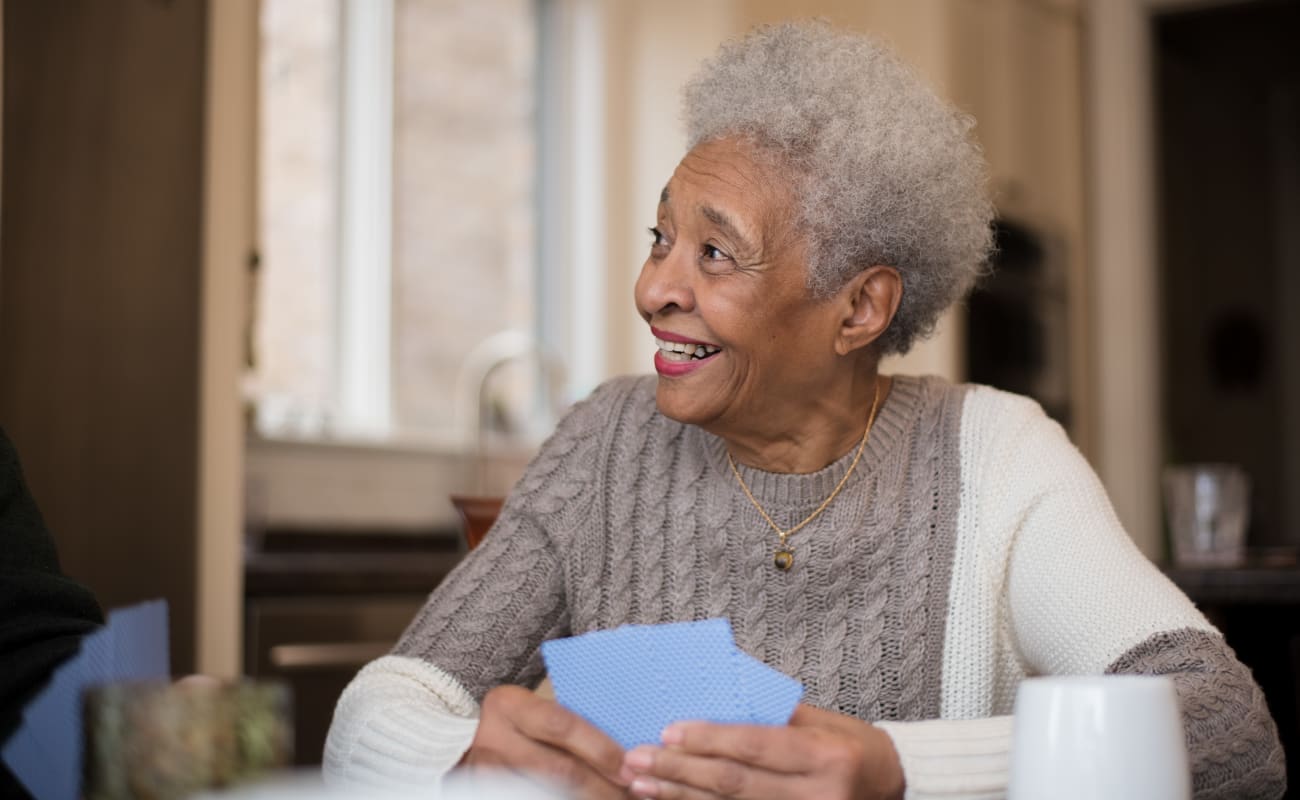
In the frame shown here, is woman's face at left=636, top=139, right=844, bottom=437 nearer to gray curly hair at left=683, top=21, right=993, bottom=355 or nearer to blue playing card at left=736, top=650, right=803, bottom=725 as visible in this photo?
gray curly hair at left=683, top=21, right=993, bottom=355

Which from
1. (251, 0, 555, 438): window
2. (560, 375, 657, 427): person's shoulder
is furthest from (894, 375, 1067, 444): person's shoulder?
(251, 0, 555, 438): window

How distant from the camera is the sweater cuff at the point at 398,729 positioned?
121 cm

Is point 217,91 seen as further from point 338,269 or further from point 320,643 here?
point 338,269

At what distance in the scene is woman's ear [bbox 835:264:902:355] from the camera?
5.02 ft

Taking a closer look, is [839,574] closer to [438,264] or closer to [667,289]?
[667,289]

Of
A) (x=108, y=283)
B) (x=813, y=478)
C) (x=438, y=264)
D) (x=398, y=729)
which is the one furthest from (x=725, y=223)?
(x=438, y=264)

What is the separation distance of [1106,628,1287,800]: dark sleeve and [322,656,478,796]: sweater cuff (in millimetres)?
572

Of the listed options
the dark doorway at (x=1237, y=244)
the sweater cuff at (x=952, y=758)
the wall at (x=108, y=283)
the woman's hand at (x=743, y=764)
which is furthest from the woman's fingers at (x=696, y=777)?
the dark doorway at (x=1237, y=244)

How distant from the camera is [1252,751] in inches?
46.4

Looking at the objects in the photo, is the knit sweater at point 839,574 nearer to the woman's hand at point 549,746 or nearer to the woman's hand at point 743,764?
the woman's hand at point 549,746

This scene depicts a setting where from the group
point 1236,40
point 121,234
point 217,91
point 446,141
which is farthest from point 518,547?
point 1236,40

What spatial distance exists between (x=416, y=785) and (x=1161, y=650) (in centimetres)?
64

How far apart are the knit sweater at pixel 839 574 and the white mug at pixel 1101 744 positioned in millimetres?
514

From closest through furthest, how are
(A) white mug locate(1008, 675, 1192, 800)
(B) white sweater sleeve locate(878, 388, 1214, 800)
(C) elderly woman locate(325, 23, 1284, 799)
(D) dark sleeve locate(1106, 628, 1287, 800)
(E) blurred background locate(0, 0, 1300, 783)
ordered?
(A) white mug locate(1008, 675, 1192, 800), (D) dark sleeve locate(1106, 628, 1287, 800), (B) white sweater sleeve locate(878, 388, 1214, 800), (C) elderly woman locate(325, 23, 1284, 799), (E) blurred background locate(0, 0, 1300, 783)
